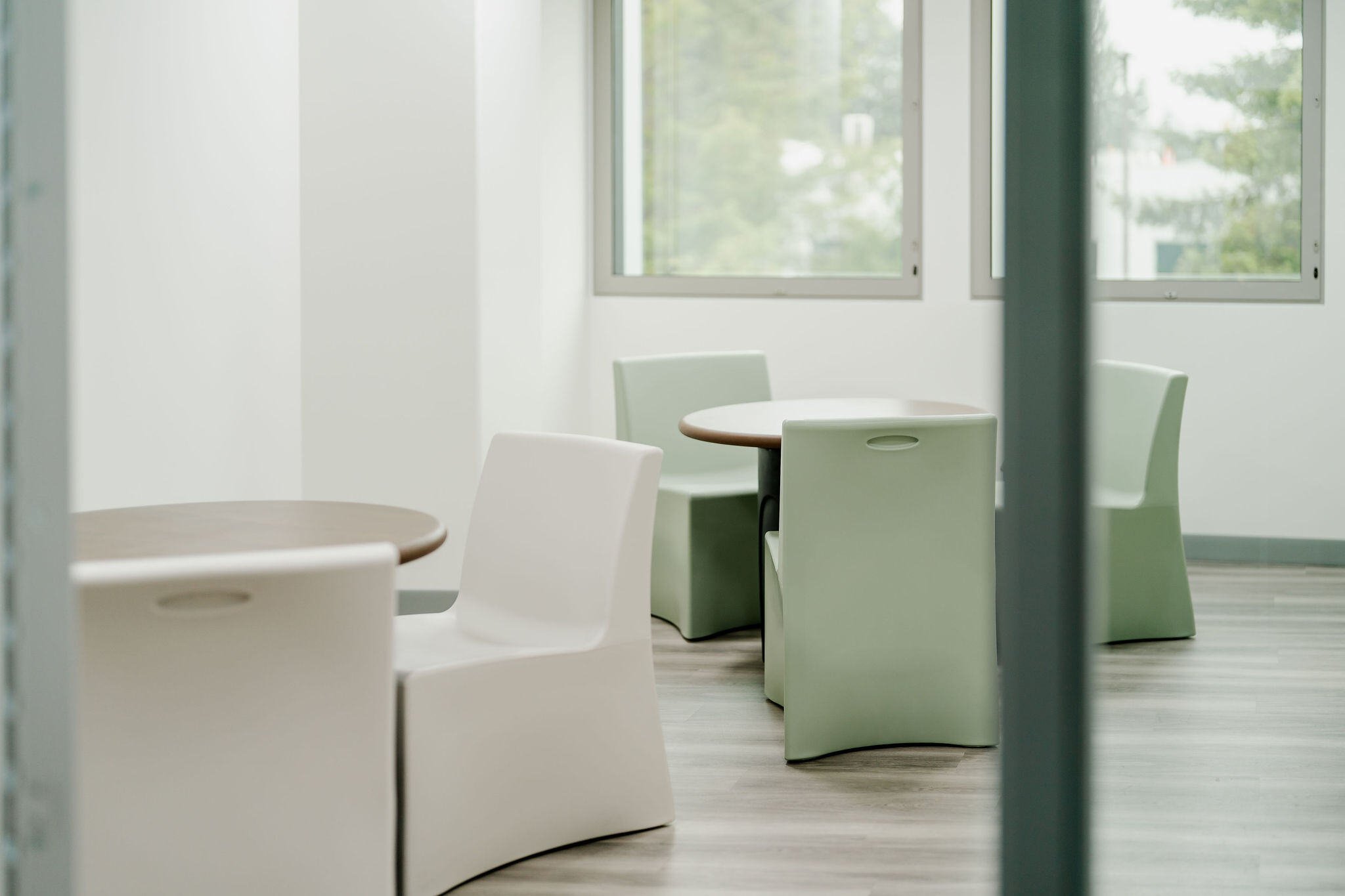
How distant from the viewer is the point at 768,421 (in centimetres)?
416

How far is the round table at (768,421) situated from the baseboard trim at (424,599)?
1048 millimetres

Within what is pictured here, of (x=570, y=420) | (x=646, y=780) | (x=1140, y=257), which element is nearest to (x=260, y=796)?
(x=646, y=780)

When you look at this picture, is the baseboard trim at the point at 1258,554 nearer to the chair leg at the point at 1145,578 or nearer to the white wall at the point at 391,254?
the chair leg at the point at 1145,578

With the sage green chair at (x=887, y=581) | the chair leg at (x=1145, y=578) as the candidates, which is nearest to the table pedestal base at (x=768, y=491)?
the sage green chair at (x=887, y=581)

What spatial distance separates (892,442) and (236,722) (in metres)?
1.73

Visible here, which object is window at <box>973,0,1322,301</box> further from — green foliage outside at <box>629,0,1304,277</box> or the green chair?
green foliage outside at <box>629,0,1304,277</box>

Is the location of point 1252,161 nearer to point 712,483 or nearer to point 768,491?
point 768,491

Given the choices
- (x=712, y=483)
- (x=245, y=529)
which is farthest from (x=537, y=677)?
(x=712, y=483)

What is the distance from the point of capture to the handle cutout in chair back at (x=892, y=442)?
129 inches

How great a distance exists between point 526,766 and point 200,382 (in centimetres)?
180

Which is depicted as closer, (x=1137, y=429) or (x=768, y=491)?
(x=1137, y=429)

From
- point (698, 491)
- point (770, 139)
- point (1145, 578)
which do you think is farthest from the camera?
point (770, 139)

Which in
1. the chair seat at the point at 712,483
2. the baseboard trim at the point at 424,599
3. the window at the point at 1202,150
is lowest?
the baseboard trim at the point at 424,599

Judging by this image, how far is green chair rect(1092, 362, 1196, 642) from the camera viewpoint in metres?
1.46
